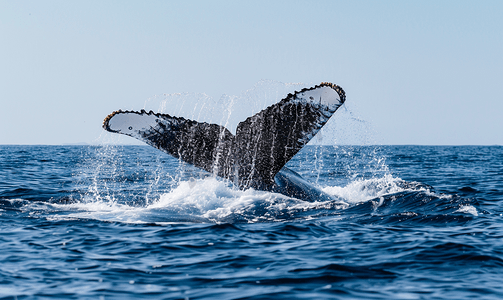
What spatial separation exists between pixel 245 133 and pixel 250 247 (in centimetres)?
198

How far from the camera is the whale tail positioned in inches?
260

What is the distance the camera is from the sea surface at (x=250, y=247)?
441cm

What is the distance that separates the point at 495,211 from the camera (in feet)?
29.0

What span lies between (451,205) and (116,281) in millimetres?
6182

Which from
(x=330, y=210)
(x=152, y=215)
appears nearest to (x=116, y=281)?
(x=152, y=215)

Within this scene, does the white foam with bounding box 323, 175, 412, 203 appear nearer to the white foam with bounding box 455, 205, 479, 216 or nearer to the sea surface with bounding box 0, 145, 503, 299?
the sea surface with bounding box 0, 145, 503, 299

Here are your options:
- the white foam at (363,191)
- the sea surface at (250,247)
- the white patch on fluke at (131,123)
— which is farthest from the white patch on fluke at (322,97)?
the white foam at (363,191)

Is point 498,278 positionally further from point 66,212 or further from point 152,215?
point 66,212

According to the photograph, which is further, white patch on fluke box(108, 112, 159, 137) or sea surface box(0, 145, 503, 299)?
white patch on fluke box(108, 112, 159, 137)

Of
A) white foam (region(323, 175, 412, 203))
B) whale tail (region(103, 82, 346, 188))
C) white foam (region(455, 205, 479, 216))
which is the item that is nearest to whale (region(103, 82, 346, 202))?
whale tail (region(103, 82, 346, 188))

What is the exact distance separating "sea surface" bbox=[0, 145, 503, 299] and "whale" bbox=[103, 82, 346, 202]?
816mm

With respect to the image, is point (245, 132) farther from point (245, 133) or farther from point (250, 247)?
point (250, 247)

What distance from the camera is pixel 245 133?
729cm

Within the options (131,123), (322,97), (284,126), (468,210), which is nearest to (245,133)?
(284,126)
